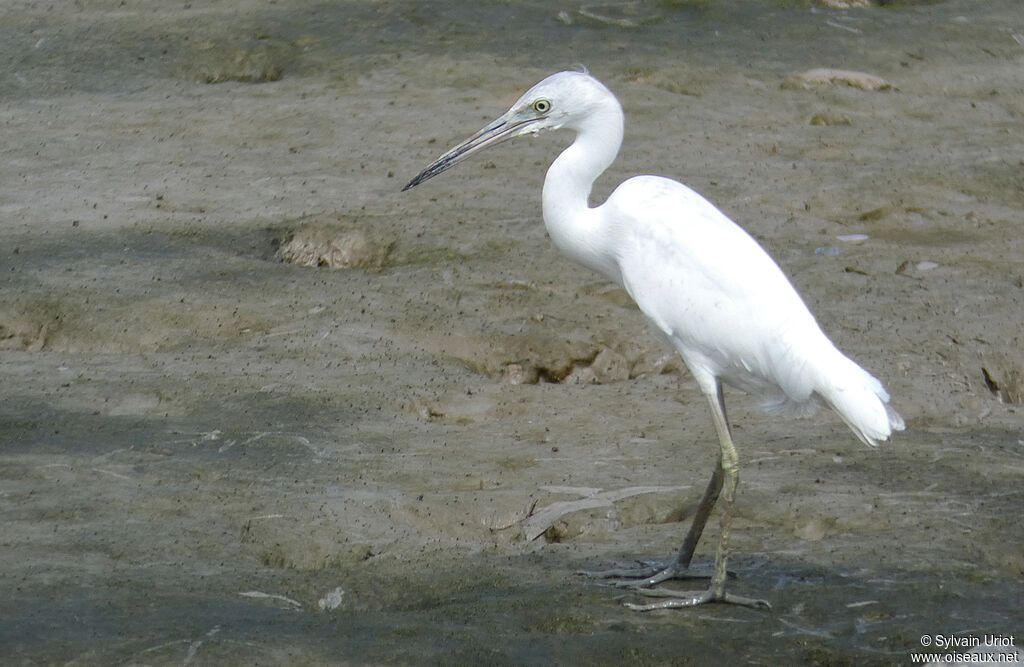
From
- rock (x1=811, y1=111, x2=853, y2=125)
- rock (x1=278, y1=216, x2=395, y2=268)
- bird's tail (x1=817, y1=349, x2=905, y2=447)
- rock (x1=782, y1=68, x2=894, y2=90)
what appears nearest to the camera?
bird's tail (x1=817, y1=349, x2=905, y2=447)

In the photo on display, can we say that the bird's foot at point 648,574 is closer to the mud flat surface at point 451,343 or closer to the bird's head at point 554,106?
the mud flat surface at point 451,343

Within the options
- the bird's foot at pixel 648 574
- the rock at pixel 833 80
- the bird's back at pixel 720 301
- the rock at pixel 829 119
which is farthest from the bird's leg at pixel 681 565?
the rock at pixel 833 80

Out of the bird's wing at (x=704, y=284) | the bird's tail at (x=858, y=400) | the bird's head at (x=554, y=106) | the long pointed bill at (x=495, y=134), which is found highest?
the bird's head at (x=554, y=106)

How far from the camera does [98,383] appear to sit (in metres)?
5.19

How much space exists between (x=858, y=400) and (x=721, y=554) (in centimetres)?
56

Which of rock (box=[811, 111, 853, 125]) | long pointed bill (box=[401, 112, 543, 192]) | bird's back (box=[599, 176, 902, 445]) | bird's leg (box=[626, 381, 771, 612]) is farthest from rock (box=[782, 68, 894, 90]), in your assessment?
bird's leg (box=[626, 381, 771, 612])

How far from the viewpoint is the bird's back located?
3809 millimetres

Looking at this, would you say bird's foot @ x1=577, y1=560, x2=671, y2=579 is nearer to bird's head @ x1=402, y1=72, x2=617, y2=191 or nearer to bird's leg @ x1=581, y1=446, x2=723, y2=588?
bird's leg @ x1=581, y1=446, x2=723, y2=588

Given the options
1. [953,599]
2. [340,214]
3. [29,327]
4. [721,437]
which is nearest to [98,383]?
[29,327]

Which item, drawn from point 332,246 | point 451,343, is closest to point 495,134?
point 451,343

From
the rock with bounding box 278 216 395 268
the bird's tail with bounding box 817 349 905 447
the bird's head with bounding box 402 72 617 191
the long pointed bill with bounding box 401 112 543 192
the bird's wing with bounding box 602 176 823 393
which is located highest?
the bird's head with bounding box 402 72 617 191

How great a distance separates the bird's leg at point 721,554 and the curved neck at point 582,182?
1.94ft

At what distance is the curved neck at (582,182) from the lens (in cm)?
422

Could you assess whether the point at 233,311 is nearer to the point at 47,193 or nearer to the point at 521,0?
the point at 47,193
